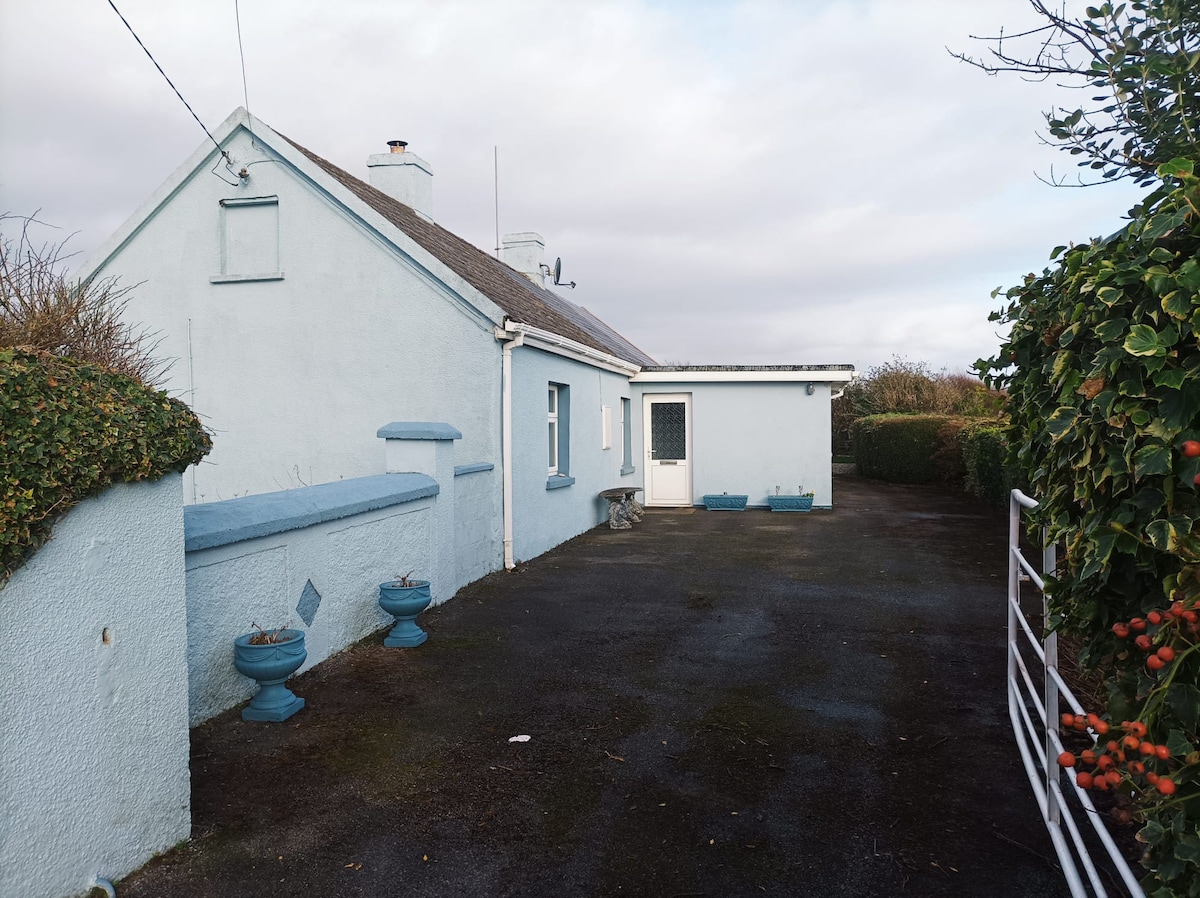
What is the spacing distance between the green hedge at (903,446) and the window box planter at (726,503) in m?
7.96

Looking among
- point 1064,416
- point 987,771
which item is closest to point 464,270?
point 987,771

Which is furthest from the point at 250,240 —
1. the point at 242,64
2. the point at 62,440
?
the point at 62,440

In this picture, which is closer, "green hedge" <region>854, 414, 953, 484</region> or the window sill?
the window sill

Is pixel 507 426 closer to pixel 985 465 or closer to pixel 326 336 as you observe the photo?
pixel 326 336

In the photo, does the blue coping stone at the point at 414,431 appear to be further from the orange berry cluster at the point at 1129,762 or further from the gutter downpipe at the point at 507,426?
the orange berry cluster at the point at 1129,762

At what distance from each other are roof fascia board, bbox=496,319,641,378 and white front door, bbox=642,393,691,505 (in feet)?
5.21

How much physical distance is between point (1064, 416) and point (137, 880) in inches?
151

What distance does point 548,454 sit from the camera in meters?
11.5

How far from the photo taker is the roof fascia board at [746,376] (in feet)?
52.8

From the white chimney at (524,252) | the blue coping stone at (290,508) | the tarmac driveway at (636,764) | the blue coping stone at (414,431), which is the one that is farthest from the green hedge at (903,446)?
the blue coping stone at (290,508)

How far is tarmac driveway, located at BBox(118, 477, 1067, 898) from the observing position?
3316 millimetres

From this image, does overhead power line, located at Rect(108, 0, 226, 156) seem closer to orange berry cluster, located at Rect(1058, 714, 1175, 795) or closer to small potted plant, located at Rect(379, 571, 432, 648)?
small potted plant, located at Rect(379, 571, 432, 648)

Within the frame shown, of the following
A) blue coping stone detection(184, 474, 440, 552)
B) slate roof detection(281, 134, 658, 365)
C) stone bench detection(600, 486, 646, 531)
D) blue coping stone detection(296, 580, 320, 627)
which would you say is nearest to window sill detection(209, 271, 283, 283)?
slate roof detection(281, 134, 658, 365)

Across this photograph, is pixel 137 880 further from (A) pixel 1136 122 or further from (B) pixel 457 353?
A: (B) pixel 457 353
